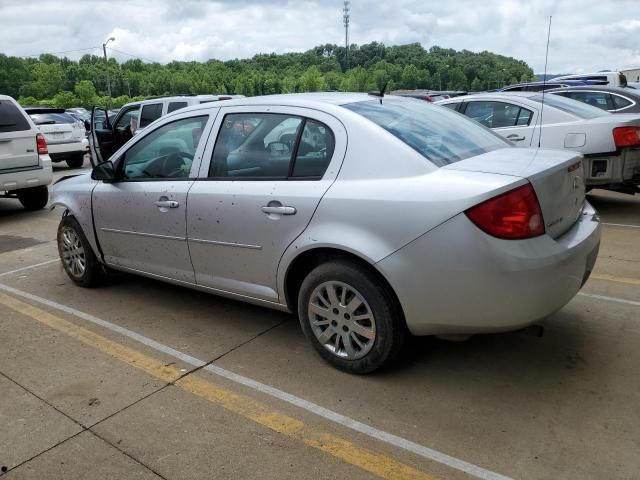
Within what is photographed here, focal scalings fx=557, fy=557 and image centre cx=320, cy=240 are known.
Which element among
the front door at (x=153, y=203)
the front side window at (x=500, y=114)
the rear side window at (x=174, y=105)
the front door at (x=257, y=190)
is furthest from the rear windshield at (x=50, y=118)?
the front door at (x=257, y=190)

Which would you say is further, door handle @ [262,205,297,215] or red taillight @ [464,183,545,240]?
door handle @ [262,205,297,215]

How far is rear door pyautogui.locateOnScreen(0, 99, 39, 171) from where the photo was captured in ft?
26.5

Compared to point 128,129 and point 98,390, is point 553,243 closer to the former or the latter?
point 98,390

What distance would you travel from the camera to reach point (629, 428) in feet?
8.60

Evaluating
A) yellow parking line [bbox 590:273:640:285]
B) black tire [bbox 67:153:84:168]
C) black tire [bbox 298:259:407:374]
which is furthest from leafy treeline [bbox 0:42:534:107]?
black tire [bbox 298:259:407:374]

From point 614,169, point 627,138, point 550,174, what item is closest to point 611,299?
point 550,174

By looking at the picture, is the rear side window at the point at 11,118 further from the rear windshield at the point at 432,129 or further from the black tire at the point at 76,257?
the rear windshield at the point at 432,129

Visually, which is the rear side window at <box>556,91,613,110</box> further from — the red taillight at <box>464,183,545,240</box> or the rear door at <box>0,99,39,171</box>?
the rear door at <box>0,99,39,171</box>

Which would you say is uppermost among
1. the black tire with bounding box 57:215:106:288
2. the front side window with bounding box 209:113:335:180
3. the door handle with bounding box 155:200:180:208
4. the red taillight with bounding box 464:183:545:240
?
the front side window with bounding box 209:113:335:180

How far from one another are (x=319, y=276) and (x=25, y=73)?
111 m

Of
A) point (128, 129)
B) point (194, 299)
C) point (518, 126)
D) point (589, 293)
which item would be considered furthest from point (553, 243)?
point (128, 129)

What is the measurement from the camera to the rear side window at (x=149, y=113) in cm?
1118

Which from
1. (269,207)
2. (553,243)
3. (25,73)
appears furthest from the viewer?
(25,73)

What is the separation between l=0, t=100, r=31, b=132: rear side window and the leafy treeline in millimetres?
52623
